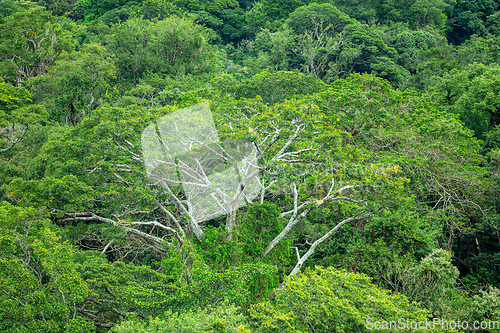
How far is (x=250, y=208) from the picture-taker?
12.4m

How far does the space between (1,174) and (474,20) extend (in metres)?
41.6

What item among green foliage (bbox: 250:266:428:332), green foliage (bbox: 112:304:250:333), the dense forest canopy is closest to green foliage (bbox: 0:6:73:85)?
the dense forest canopy

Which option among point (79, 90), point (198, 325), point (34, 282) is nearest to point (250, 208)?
point (198, 325)

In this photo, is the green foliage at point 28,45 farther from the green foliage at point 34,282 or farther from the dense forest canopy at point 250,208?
the green foliage at point 34,282

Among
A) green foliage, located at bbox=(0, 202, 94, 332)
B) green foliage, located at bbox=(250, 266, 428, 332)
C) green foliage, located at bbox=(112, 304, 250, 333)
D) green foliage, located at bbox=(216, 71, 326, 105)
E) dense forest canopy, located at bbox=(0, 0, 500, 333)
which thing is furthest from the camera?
green foliage, located at bbox=(216, 71, 326, 105)

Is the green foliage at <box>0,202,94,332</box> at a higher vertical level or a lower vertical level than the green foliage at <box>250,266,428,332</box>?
lower

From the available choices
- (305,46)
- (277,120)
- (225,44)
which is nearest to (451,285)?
(277,120)

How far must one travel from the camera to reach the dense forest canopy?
346 inches

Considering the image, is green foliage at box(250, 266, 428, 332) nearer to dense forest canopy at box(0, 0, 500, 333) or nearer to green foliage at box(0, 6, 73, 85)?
dense forest canopy at box(0, 0, 500, 333)

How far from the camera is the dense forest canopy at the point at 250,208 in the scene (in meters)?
8.79

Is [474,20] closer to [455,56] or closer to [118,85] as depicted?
[455,56]

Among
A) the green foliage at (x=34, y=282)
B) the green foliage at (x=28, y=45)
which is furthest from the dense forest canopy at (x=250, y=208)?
the green foliage at (x=28, y=45)

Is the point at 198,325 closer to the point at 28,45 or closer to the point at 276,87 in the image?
the point at 276,87

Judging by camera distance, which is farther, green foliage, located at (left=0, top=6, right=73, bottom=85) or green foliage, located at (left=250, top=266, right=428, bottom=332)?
green foliage, located at (left=0, top=6, right=73, bottom=85)
